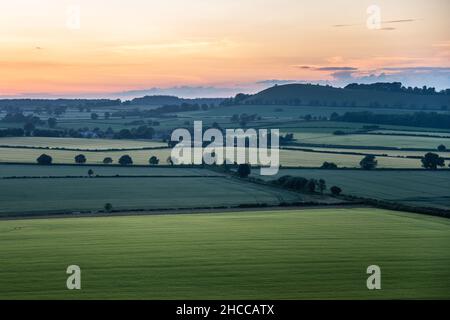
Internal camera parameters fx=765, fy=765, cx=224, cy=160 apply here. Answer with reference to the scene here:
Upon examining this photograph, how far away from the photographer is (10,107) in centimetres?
16625

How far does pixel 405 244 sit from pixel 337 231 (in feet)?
13.6

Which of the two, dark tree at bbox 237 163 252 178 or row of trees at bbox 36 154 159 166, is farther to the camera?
row of trees at bbox 36 154 159 166

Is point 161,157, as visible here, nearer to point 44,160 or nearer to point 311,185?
point 44,160

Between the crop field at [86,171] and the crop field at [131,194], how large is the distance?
2.86m

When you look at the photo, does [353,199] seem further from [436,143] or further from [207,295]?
[436,143]

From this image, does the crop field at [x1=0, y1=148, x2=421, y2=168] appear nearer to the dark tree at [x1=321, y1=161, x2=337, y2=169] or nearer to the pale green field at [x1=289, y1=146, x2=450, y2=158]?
the dark tree at [x1=321, y1=161, x2=337, y2=169]

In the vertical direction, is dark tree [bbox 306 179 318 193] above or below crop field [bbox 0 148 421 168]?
below

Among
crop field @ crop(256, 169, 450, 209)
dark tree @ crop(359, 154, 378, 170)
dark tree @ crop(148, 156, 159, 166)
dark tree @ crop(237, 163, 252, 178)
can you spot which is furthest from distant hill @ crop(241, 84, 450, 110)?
dark tree @ crop(237, 163, 252, 178)

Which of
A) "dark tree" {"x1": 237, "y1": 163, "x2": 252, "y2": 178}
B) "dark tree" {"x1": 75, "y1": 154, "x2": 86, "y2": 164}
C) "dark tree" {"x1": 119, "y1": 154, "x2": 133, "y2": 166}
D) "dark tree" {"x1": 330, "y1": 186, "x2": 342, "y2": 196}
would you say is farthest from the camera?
"dark tree" {"x1": 75, "y1": 154, "x2": 86, "y2": 164}

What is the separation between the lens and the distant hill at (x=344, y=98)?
13625 cm

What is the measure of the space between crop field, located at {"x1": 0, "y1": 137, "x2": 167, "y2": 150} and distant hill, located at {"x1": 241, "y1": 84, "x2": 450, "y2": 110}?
194 ft

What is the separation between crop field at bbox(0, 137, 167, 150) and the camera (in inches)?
3177


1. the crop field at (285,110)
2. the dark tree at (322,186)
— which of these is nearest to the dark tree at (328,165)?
the dark tree at (322,186)

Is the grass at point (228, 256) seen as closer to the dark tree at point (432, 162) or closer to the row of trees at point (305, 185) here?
the row of trees at point (305, 185)
